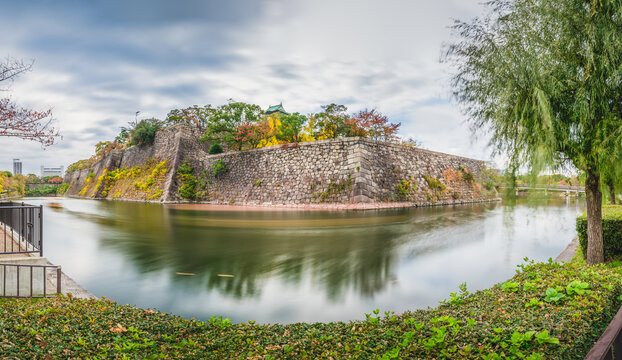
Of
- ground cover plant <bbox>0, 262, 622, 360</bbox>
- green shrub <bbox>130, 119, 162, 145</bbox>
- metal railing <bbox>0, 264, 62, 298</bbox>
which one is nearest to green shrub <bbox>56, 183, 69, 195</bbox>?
green shrub <bbox>130, 119, 162, 145</bbox>

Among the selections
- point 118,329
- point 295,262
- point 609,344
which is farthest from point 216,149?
point 609,344

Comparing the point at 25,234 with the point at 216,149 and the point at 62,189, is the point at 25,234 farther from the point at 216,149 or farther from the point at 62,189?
the point at 62,189

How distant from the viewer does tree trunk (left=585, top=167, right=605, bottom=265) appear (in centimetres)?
521

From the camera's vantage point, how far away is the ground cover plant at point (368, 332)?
2.42 meters

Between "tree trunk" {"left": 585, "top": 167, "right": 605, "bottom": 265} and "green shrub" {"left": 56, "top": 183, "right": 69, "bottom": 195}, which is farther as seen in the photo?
"green shrub" {"left": 56, "top": 183, "right": 69, "bottom": 195}

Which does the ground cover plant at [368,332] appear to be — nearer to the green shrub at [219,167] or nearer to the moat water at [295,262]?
the moat water at [295,262]

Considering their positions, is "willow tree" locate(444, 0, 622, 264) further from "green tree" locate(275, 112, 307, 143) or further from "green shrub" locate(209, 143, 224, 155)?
"green shrub" locate(209, 143, 224, 155)

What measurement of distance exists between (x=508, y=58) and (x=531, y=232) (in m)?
9.36

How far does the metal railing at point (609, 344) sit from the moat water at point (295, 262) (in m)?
3.00

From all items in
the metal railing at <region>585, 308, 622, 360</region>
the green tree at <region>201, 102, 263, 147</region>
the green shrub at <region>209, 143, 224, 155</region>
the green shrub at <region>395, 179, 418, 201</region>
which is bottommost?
the metal railing at <region>585, 308, 622, 360</region>

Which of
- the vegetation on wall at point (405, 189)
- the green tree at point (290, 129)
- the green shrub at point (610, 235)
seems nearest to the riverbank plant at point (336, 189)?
the vegetation on wall at point (405, 189)

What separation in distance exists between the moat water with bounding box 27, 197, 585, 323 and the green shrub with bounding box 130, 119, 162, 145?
2450 centimetres

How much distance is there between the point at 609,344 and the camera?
4.24 ft

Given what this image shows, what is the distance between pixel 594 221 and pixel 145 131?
122 feet
